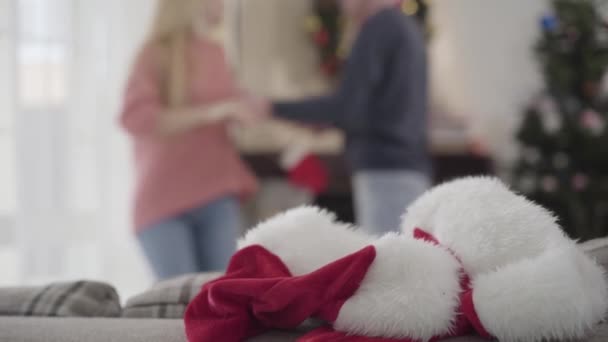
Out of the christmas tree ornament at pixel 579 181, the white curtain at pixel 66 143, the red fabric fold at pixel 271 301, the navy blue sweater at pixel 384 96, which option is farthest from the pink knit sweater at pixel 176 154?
the christmas tree ornament at pixel 579 181

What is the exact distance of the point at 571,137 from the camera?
3633 mm

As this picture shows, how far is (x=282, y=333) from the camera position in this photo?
68 centimetres

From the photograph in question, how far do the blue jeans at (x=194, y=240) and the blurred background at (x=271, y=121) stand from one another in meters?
0.81

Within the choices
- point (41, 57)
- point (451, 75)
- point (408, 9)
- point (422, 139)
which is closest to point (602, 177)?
point (451, 75)

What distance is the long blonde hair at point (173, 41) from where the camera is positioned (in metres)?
2.15

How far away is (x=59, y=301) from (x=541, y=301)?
1.97 ft

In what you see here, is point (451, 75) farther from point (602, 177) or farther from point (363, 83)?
point (363, 83)

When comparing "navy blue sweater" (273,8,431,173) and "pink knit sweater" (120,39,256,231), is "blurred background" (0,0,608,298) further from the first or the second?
"navy blue sweater" (273,8,431,173)

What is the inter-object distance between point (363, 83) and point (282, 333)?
132cm

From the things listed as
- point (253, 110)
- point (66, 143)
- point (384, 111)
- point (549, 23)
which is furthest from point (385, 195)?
point (549, 23)

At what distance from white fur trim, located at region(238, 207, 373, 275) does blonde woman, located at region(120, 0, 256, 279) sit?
137cm

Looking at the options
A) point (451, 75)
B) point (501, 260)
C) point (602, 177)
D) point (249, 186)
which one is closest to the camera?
point (501, 260)

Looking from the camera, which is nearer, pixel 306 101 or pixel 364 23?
pixel 364 23

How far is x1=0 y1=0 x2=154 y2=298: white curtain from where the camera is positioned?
9.84 feet
